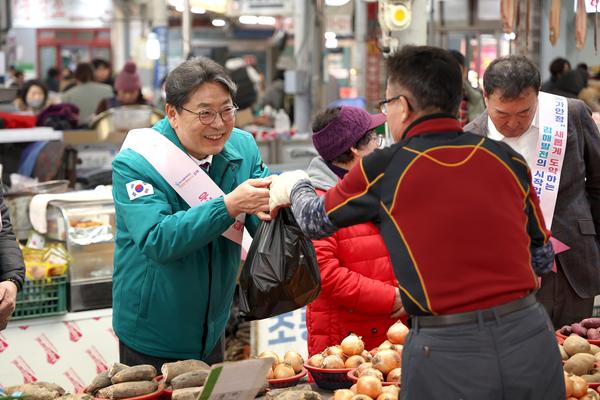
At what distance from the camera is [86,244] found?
608cm

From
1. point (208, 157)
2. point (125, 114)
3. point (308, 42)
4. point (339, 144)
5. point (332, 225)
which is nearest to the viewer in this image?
point (332, 225)

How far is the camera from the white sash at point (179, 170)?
12.4 ft

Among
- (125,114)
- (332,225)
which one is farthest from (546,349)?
(125,114)

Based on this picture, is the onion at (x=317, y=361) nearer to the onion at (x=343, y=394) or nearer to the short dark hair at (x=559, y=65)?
the onion at (x=343, y=394)

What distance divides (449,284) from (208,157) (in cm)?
155

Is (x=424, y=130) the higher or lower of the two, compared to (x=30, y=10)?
lower

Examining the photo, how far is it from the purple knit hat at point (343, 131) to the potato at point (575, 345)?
1223 millimetres

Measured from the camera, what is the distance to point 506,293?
267 cm

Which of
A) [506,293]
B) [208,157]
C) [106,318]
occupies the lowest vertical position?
[106,318]

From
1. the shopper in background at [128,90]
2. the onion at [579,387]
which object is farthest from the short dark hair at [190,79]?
the shopper in background at [128,90]

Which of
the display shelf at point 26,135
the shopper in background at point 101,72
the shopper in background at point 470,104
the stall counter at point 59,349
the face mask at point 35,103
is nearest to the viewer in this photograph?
the stall counter at point 59,349

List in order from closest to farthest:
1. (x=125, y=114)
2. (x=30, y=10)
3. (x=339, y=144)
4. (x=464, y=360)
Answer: (x=464, y=360), (x=339, y=144), (x=125, y=114), (x=30, y=10)

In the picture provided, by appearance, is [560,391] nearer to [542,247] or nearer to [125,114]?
[542,247]

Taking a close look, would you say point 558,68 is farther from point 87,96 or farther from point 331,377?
point 331,377
